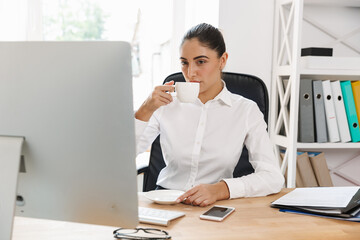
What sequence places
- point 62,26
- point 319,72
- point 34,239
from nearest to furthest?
point 34,239 → point 319,72 → point 62,26

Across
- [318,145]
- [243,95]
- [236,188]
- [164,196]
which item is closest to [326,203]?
[236,188]

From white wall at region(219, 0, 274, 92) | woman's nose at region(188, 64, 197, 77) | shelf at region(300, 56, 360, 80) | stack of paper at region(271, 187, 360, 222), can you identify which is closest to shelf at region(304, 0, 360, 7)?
white wall at region(219, 0, 274, 92)

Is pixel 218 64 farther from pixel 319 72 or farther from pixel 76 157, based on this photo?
pixel 76 157

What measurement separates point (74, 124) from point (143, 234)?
1.13ft

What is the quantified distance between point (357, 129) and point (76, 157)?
1911 mm

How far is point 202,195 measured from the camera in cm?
113

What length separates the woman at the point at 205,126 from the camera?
60.9 inches

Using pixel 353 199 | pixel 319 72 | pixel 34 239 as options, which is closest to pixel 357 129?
pixel 319 72

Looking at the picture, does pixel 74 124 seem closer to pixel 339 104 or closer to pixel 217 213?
pixel 217 213

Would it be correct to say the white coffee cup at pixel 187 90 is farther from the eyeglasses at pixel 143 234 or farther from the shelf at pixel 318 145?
the shelf at pixel 318 145

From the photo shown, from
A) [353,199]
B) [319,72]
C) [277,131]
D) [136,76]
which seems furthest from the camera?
[136,76]

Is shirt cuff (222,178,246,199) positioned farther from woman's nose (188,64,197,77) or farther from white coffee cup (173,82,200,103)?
woman's nose (188,64,197,77)

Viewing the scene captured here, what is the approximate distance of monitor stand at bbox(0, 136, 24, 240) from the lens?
702 millimetres

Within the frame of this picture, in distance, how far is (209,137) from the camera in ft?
5.17
